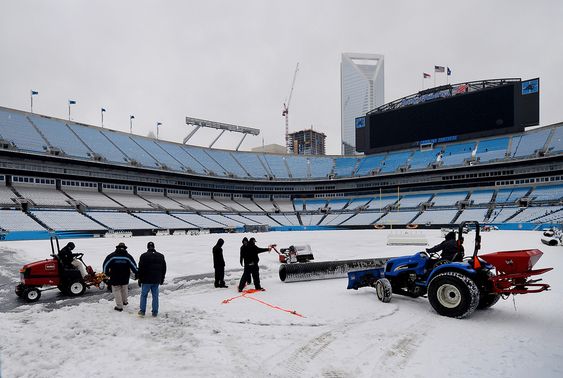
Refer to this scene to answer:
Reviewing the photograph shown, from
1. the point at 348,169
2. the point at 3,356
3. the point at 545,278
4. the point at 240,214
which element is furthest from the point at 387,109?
the point at 3,356

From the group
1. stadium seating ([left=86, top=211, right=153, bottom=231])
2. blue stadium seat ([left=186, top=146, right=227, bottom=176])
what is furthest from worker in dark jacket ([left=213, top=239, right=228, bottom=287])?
blue stadium seat ([left=186, top=146, right=227, bottom=176])

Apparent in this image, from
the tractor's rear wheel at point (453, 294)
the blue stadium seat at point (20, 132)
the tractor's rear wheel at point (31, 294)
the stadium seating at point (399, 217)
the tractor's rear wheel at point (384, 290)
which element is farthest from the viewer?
the stadium seating at point (399, 217)

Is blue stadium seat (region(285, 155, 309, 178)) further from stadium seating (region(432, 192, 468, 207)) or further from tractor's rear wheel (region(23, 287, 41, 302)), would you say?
tractor's rear wheel (region(23, 287, 41, 302))

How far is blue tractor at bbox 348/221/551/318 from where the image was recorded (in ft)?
20.9

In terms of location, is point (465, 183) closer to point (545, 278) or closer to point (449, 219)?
A: point (449, 219)

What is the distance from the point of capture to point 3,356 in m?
5.08

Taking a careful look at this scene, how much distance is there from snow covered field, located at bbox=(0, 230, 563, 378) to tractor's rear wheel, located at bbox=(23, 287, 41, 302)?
0.59 feet

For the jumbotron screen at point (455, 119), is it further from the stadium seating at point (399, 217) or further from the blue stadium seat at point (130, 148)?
the blue stadium seat at point (130, 148)

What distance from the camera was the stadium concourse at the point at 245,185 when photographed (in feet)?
134

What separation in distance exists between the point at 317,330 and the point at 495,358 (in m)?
2.94

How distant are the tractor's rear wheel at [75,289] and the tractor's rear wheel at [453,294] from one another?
368 inches

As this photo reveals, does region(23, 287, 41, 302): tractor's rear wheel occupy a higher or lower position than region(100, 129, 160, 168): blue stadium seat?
lower

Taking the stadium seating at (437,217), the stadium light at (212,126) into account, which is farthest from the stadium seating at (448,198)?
the stadium light at (212,126)

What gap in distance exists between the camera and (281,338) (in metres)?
5.93
